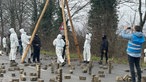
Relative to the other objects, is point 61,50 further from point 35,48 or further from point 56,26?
point 56,26

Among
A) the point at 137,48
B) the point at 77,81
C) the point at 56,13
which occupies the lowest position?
the point at 77,81

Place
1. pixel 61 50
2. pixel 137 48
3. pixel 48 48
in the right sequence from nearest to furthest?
pixel 137 48
pixel 61 50
pixel 48 48

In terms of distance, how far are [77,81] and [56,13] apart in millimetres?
32108

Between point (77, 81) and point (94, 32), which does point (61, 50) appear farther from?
point (94, 32)

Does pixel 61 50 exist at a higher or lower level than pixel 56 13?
lower

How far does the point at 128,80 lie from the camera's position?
1384cm

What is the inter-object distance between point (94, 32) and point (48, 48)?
10.4m

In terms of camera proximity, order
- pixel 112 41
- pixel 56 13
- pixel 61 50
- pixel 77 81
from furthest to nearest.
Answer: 1. pixel 56 13
2. pixel 112 41
3. pixel 61 50
4. pixel 77 81

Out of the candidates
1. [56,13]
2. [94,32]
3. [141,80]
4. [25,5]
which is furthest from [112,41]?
[25,5]

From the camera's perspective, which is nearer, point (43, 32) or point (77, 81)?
point (77, 81)

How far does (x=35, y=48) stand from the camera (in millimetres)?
23953

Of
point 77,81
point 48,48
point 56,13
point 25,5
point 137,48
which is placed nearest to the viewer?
point 137,48

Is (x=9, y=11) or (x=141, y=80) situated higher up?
(x=9, y=11)

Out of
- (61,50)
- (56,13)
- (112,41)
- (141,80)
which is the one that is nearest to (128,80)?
(141,80)
